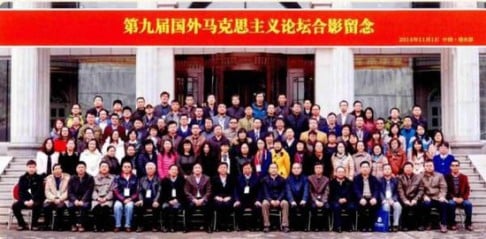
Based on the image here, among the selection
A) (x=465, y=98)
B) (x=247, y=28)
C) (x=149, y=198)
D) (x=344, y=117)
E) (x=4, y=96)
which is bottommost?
(x=149, y=198)

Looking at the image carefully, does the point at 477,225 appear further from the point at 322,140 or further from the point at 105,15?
the point at 105,15

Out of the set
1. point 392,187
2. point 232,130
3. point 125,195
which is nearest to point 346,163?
point 392,187

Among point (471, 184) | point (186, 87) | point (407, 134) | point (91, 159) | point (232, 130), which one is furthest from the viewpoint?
point (186, 87)

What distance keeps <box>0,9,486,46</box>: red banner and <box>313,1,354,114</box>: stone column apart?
4451mm

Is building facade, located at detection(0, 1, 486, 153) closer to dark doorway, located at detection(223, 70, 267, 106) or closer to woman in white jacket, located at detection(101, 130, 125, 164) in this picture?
dark doorway, located at detection(223, 70, 267, 106)

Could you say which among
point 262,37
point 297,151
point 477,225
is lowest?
point 477,225

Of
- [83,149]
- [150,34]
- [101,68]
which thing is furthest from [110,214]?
[101,68]

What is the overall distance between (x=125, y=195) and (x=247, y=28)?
133 inches

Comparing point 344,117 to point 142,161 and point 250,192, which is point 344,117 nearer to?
point 250,192

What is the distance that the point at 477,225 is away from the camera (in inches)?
480

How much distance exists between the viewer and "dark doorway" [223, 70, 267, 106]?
60.7ft

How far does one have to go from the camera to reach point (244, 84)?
1859 cm

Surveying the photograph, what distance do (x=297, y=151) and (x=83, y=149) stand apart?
12.1ft

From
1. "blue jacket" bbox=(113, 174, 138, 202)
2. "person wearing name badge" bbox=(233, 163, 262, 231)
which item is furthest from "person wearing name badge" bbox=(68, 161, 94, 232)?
"person wearing name badge" bbox=(233, 163, 262, 231)
